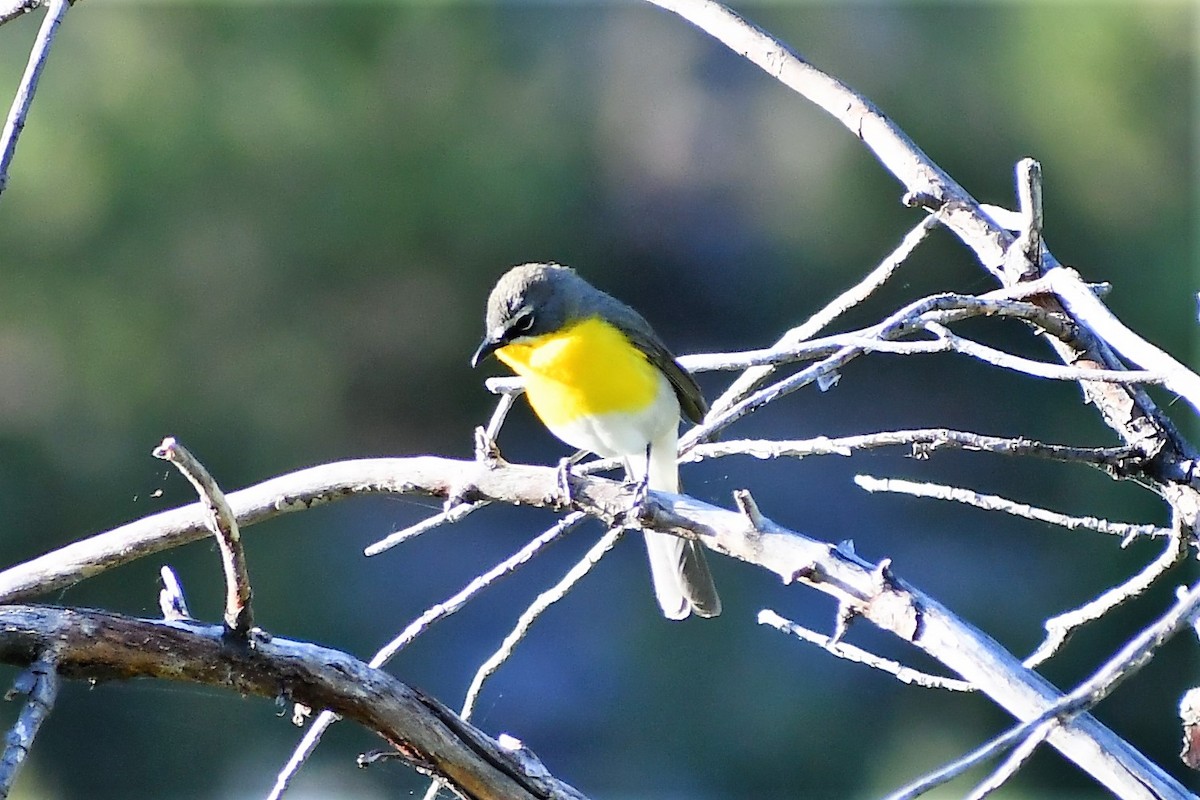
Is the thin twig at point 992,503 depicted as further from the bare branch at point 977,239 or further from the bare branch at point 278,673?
the bare branch at point 278,673

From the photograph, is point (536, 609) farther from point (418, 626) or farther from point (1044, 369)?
point (1044, 369)

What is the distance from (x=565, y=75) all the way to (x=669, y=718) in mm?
2544

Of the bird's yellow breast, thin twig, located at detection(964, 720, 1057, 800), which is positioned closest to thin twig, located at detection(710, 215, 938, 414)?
thin twig, located at detection(964, 720, 1057, 800)

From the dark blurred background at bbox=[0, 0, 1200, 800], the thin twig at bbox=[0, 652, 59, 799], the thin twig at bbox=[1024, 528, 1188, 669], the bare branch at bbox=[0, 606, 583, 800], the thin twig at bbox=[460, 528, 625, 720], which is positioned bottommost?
the thin twig at bbox=[0, 652, 59, 799]

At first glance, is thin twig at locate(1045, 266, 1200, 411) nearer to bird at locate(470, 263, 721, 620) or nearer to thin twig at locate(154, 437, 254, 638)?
thin twig at locate(154, 437, 254, 638)

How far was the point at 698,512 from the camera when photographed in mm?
1161

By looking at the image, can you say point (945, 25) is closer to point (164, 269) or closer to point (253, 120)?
point (253, 120)

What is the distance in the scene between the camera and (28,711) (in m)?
0.84

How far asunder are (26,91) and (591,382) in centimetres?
104

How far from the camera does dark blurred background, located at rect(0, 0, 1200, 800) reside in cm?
431

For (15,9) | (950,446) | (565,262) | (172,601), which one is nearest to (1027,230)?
(950,446)

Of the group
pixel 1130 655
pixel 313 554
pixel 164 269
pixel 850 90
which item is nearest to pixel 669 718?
pixel 313 554

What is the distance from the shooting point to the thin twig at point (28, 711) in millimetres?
757

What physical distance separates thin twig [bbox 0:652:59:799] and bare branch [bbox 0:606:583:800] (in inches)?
0.8
